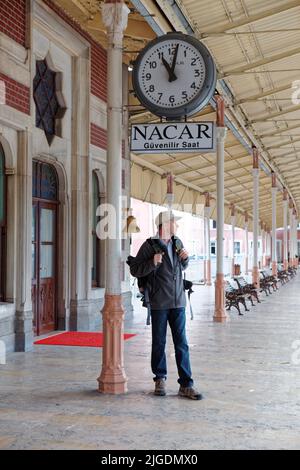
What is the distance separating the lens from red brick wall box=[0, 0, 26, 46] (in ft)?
24.9

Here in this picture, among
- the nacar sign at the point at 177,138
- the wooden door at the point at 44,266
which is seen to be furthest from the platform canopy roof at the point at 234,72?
the wooden door at the point at 44,266

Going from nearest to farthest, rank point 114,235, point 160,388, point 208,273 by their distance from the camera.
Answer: point 160,388, point 114,235, point 208,273

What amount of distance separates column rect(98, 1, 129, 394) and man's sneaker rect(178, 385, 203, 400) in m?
0.58

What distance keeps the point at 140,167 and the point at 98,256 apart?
25.7ft

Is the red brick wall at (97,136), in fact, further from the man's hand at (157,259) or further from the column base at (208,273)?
the column base at (208,273)

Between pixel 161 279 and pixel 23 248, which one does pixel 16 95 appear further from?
pixel 161 279

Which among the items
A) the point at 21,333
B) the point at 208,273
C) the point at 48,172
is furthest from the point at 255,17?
the point at 208,273

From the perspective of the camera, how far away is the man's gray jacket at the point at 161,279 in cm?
545

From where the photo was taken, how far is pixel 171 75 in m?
6.18

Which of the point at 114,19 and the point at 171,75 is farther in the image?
the point at 171,75

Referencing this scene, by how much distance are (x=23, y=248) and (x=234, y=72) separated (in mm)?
5881

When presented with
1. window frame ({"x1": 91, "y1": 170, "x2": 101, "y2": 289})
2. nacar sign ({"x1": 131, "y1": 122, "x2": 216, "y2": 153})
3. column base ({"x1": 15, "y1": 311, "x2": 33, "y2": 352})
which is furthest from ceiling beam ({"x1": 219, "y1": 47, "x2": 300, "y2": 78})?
column base ({"x1": 15, "y1": 311, "x2": 33, "y2": 352})
